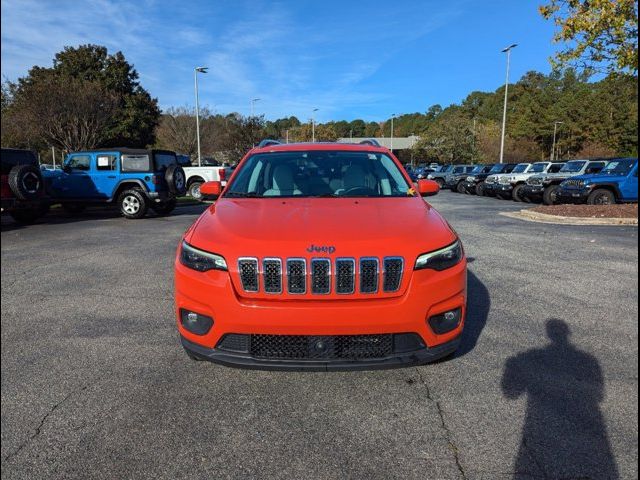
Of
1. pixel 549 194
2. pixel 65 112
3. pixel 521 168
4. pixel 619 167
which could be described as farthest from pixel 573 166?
pixel 65 112

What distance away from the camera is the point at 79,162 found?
1264 cm

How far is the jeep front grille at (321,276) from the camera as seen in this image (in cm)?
253

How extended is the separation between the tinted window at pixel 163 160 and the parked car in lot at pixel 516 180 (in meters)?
14.4

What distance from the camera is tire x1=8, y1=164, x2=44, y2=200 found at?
8.93 m

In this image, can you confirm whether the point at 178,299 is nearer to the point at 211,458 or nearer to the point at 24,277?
the point at 211,458

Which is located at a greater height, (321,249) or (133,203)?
(321,249)

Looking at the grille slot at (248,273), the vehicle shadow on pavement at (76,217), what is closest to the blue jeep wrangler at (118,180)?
the vehicle shadow on pavement at (76,217)

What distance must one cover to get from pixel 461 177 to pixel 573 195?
13.0 m

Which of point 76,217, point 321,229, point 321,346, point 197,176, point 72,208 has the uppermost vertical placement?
point 197,176

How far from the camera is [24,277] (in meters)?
5.84

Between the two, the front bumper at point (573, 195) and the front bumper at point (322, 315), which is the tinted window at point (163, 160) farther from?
the front bumper at point (573, 195)

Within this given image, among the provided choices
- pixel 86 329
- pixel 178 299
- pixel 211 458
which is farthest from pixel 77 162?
pixel 211 458

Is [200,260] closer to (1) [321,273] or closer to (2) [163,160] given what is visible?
(1) [321,273]

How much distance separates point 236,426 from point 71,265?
17.4 ft
